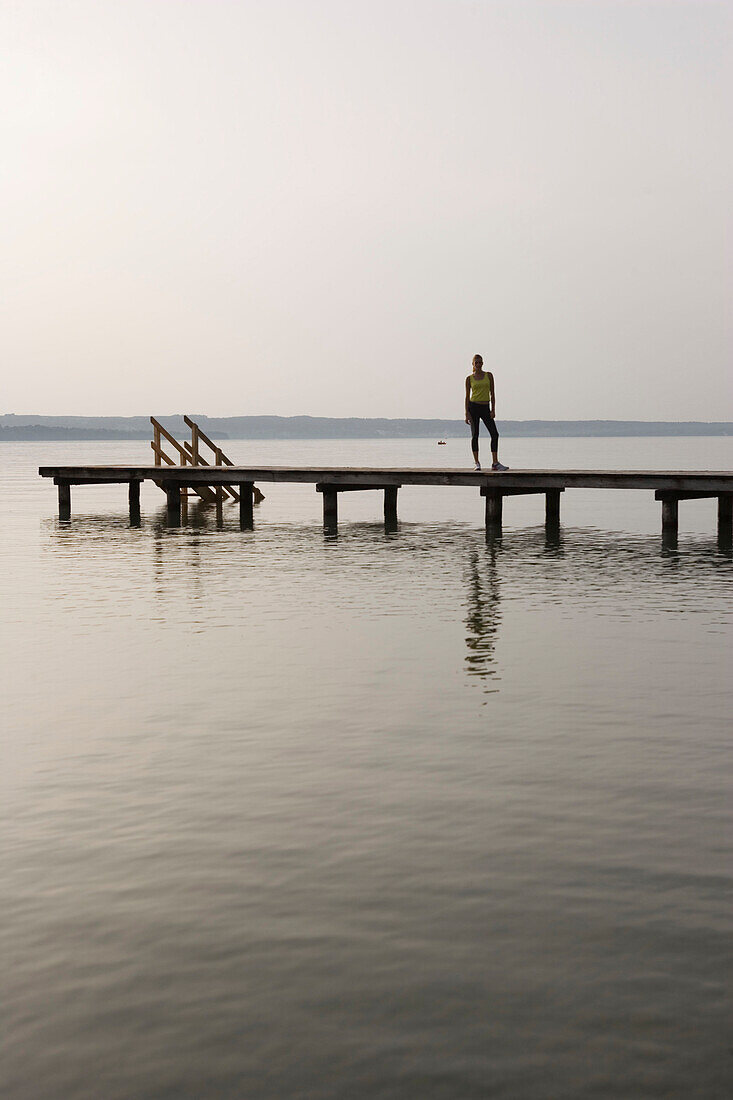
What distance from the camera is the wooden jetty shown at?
919 inches

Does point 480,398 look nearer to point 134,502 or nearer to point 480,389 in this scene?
point 480,389

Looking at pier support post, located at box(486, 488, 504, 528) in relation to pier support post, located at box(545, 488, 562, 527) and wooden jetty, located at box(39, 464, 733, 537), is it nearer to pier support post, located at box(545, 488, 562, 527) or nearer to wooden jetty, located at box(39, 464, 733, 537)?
wooden jetty, located at box(39, 464, 733, 537)

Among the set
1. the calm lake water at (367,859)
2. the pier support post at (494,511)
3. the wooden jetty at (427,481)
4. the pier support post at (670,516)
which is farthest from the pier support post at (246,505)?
the calm lake water at (367,859)

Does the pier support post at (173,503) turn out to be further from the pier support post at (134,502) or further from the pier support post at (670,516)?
the pier support post at (670,516)

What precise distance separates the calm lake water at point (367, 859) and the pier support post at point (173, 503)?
54.3 ft

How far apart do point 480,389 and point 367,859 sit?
17.8m

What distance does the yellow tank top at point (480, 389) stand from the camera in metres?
23.2

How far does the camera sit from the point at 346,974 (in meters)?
4.81

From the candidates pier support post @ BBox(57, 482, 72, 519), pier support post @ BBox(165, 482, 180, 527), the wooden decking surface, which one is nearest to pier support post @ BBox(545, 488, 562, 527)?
the wooden decking surface

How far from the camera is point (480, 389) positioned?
23297 mm

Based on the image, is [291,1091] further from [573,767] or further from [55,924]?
[573,767]

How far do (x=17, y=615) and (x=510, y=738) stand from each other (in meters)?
8.33

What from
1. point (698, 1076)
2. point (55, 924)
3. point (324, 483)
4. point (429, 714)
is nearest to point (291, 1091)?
point (698, 1076)

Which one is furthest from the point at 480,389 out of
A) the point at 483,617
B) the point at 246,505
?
the point at 483,617
